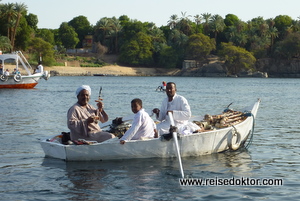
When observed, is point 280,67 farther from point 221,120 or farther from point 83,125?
point 83,125

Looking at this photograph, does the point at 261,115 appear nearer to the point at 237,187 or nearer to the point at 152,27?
the point at 237,187

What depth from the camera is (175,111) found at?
12.0 metres

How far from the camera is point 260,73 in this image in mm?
114250

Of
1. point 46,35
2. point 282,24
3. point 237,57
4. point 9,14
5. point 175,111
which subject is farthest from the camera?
point 282,24

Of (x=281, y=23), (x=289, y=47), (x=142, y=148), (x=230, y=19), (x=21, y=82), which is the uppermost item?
(x=230, y=19)

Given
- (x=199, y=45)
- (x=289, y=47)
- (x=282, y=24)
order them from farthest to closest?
(x=282, y=24) → (x=199, y=45) → (x=289, y=47)

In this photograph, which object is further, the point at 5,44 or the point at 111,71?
the point at 111,71

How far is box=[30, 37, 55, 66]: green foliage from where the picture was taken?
100938 millimetres

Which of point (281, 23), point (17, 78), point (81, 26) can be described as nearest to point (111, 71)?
point (81, 26)

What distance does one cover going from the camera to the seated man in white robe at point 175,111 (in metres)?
12.1

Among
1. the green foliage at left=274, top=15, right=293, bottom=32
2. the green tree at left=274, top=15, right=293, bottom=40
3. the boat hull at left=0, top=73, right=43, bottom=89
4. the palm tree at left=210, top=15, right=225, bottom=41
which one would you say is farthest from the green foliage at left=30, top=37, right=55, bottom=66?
the green foliage at left=274, top=15, right=293, bottom=32

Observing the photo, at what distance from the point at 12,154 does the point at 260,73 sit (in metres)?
105

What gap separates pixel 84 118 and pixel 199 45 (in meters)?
106

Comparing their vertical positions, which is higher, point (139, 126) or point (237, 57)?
point (237, 57)
